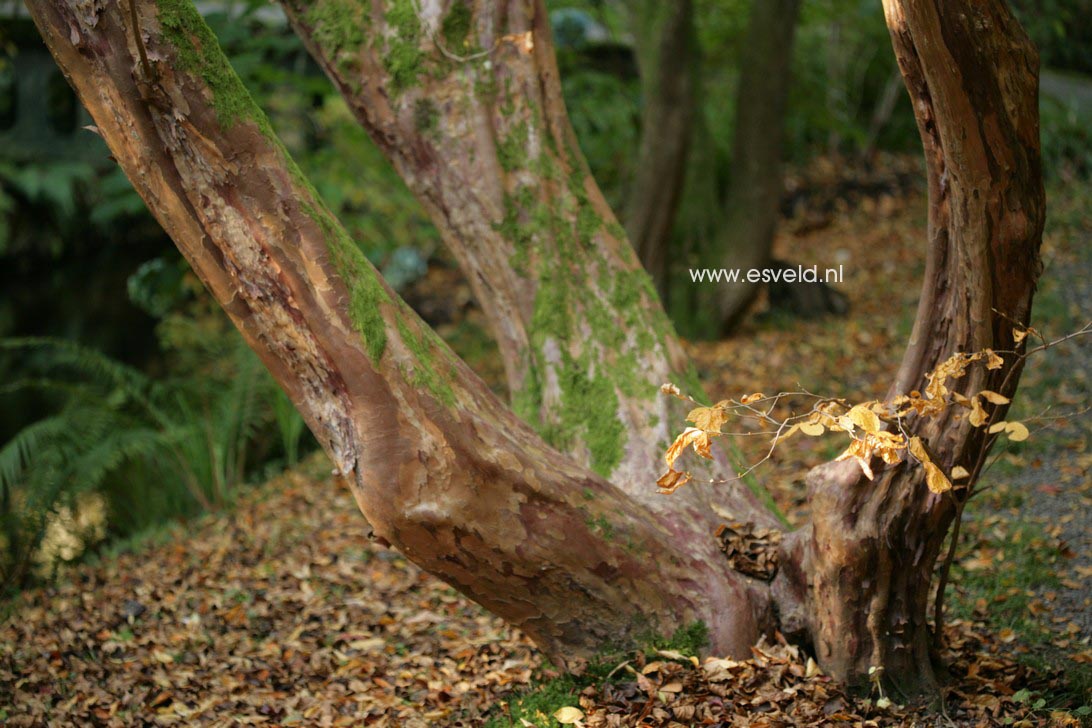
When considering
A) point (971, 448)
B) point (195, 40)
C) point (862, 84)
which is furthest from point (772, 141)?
point (195, 40)

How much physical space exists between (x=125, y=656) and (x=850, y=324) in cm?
496

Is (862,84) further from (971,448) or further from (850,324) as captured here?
(971,448)

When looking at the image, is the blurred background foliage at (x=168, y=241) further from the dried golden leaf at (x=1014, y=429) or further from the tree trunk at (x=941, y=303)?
the dried golden leaf at (x=1014, y=429)

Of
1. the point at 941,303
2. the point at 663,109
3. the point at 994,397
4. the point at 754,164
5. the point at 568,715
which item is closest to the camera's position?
the point at 994,397

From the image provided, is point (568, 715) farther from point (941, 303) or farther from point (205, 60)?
point (205, 60)

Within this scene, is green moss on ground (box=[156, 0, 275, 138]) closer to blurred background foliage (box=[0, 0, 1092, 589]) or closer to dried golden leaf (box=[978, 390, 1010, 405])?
dried golden leaf (box=[978, 390, 1010, 405])

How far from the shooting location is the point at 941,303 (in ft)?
7.82

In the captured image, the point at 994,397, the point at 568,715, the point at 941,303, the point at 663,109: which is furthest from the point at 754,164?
the point at 568,715

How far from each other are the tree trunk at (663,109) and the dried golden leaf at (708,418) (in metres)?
4.16

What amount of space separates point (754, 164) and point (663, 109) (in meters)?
0.80

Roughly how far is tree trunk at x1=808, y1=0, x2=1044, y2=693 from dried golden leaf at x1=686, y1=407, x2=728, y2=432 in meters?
0.52

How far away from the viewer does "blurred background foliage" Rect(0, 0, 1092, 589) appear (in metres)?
5.52

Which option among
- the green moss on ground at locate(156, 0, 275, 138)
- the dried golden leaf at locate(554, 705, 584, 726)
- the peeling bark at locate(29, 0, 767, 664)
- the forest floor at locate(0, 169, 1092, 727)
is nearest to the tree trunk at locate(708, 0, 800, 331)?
the forest floor at locate(0, 169, 1092, 727)

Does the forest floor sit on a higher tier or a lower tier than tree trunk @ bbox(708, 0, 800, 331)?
lower
